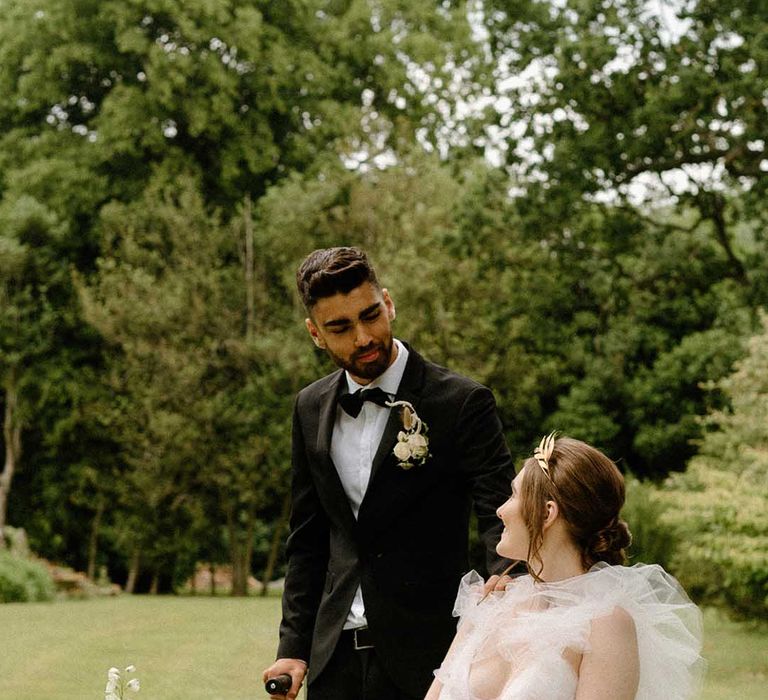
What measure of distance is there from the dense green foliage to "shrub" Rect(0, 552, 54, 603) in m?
3.20

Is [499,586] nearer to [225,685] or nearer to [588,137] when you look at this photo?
[225,685]

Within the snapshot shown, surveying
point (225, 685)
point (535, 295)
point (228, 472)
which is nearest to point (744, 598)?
point (225, 685)

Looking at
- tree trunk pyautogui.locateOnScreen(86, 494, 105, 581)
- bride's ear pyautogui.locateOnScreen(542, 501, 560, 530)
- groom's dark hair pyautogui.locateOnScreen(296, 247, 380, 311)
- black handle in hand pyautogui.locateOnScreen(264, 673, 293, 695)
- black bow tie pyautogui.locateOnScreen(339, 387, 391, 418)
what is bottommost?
tree trunk pyautogui.locateOnScreen(86, 494, 105, 581)

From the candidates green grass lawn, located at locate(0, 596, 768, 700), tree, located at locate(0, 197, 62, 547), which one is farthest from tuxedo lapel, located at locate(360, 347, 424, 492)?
tree, located at locate(0, 197, 62, 547)

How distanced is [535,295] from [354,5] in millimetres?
7181

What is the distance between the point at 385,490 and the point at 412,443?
5.8 inches

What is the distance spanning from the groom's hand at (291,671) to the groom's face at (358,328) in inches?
32.1

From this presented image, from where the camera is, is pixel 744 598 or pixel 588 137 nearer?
pixel 744 598

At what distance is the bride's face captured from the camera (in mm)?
2691

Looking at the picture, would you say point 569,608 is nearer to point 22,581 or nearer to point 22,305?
point 22,581

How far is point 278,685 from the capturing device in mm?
3225

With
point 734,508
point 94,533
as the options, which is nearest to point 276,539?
point 94,533

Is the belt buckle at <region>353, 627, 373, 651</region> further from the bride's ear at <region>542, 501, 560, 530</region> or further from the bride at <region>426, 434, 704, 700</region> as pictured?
the bride's ear at <region>542, 501, 560, 530</region>

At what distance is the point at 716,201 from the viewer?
1811cm
